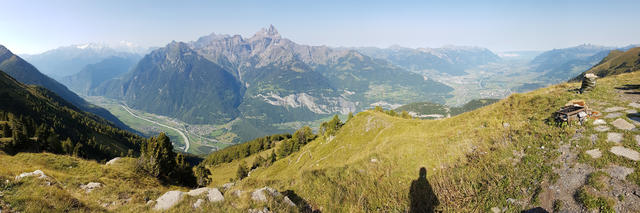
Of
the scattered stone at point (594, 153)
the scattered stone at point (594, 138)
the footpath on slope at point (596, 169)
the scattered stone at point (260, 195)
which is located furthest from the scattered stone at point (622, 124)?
the scattered stone at point (260, 195)

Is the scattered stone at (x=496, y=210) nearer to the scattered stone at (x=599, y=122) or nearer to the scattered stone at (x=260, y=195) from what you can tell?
the scattered stone at (x=260, y=195)

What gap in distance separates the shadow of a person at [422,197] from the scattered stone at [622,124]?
10370 millimetres

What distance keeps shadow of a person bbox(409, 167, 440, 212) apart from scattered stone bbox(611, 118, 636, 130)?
1037 centimetres

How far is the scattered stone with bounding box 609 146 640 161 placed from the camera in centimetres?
952

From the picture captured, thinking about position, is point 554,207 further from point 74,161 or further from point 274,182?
point 74,161

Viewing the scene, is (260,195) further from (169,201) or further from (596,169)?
(596,169)

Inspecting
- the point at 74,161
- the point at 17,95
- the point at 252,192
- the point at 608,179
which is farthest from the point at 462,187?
the point at 17,95

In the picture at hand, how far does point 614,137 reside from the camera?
1139cm

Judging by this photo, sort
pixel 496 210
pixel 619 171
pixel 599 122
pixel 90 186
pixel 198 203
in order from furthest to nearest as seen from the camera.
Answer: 1. pixel 90 186
2. pixel 599 122
3. pixel 198 203
4. pixel 496 210
5. pixel 619 171

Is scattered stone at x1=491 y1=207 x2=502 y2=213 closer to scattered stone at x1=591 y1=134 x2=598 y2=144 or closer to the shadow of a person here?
the shadow of a person

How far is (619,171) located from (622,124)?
→ 5974mm

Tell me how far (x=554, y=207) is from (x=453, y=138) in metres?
11.3

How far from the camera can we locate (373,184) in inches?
490

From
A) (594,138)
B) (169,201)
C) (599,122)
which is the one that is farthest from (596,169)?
(169,201)
